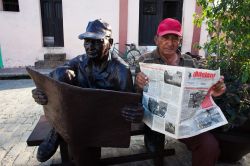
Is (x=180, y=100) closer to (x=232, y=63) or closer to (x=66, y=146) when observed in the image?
(x=66, y=146)

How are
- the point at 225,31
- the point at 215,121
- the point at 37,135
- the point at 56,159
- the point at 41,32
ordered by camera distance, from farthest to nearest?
the point at 41,32 < the point at 56,159 < the point at 225,31 < the point at 37,135 < the point at 215,121

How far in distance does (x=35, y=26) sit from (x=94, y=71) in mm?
7632

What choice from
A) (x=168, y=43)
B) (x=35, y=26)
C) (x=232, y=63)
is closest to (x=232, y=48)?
(x=232, y=63)

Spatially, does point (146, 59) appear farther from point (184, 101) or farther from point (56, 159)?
point (56, 159)

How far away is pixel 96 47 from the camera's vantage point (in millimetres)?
1890

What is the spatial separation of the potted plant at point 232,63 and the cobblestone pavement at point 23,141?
21.4 inches

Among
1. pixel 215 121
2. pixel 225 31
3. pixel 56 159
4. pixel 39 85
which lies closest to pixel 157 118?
pixel 215 121

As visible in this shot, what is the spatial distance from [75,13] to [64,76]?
24.8ft

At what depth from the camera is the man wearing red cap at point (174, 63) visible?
1.92 meters

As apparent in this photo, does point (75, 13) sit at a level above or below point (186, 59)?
above

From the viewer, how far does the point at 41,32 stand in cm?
890

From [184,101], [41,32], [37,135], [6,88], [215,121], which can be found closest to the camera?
[184,101]

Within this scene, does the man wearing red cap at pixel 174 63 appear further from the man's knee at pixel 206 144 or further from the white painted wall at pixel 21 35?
the white painted wall at pixel 21 35

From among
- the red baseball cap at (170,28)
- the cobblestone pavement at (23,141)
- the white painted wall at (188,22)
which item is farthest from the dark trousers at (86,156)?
the white painted wall at (188,22)
